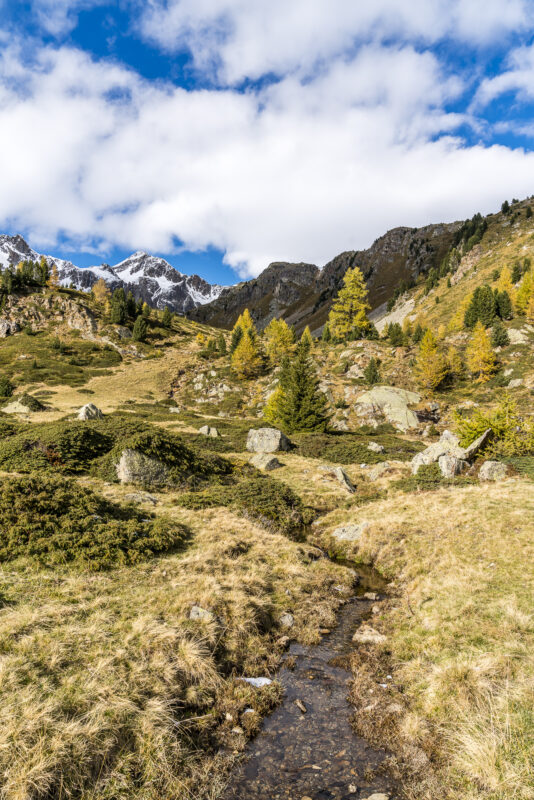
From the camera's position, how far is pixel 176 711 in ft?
22.7

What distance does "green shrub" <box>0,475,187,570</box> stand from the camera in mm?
11461

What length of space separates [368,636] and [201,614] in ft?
16.3

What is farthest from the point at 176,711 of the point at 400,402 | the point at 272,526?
the point at 400,402

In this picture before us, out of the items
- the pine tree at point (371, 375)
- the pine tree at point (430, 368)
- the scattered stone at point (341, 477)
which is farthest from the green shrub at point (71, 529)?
the pine tree at point (430, 368)

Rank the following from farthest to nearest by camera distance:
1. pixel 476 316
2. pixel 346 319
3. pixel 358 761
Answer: pixel 346 319
pixel 476 316
pixel 358 761

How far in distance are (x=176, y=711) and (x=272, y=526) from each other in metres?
11.6

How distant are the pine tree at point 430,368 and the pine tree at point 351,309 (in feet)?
68.0

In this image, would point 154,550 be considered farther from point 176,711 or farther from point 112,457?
point 112,457

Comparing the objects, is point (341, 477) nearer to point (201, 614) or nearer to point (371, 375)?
point (201, 614)

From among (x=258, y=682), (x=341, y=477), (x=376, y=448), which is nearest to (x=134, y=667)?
(x=258, y=682)

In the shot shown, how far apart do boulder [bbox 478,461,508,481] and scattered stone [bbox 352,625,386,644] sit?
14235 millimetres

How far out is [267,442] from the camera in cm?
3372

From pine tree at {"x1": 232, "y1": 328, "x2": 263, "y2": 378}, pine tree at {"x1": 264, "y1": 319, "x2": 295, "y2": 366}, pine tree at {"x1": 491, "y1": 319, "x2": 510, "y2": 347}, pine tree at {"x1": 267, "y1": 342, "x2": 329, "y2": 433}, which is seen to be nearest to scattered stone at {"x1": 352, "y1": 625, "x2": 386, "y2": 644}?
pine tree at {"x1": 267, "y1": 342, "x2": 329, "y2": 433}

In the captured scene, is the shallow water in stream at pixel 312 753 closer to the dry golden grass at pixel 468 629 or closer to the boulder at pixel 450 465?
the dry golden grass at pixel 468 629
